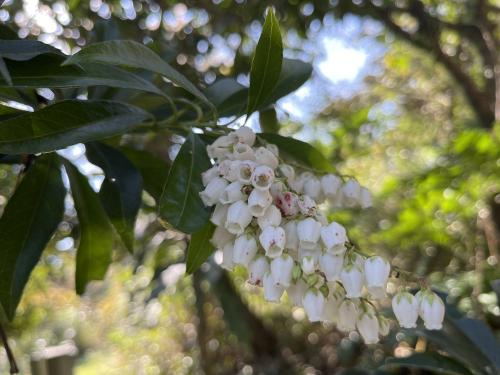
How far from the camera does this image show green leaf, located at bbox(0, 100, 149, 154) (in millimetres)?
626

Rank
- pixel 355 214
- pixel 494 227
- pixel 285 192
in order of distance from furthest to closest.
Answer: pixel 355 214 → pixel 494 227 → pixel 285 192

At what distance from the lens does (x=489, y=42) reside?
2.37 m

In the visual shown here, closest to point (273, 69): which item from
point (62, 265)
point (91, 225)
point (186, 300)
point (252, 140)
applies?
point (252, 140)

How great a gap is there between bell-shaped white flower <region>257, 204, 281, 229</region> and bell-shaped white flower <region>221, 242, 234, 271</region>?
68mm

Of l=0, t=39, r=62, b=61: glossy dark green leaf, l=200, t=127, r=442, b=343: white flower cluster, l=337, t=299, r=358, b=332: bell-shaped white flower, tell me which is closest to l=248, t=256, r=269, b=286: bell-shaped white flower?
l=200, t=127, r=442, b=343: white flower cluster

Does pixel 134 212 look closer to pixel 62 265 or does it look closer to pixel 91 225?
pixel 91 225

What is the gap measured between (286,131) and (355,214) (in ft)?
1.89

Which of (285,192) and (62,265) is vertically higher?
(62,265)

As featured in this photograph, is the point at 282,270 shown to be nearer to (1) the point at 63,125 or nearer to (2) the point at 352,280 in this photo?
(2) the point at 352,280

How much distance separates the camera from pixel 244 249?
647mm

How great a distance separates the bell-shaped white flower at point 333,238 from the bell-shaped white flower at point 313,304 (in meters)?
0.06

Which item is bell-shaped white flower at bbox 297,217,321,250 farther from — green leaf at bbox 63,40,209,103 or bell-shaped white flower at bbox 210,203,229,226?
green leaf at bbox 63,40,209,103

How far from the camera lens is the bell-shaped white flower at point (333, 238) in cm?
62

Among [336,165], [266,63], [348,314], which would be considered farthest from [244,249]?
[336,165]
